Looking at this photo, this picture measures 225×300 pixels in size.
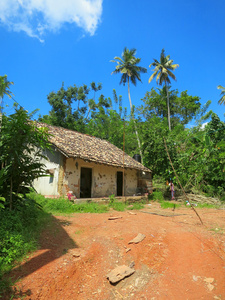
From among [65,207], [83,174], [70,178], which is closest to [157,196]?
[83,174]

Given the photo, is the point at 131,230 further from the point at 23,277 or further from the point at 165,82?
the point at 165,82

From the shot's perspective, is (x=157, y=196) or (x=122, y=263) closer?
(x=122, y=263)

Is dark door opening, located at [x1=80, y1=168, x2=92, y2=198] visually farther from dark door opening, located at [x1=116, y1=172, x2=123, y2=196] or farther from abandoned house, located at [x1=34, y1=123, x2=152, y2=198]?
dark door opening, located at [x1=116, y1=172, x2=123, y2=196]

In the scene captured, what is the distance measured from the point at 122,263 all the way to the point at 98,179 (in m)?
7.48

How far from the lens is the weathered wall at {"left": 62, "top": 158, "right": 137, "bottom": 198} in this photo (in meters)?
9.90

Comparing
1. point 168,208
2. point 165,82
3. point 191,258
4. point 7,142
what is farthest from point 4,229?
point 165,82

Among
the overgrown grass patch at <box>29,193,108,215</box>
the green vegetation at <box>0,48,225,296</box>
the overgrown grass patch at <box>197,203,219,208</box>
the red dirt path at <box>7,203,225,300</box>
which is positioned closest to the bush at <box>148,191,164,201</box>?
the green vegetation at <box>0,48,225,296</box>

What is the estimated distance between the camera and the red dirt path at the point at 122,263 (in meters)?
3.35

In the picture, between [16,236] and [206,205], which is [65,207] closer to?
[16,236]

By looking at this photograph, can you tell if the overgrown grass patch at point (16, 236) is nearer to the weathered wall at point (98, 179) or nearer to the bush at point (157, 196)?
the weathered wall at point (98, 179)

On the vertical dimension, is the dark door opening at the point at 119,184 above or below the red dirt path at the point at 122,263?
above

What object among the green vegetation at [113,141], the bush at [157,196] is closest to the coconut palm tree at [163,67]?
the green vegetation at [113,141]

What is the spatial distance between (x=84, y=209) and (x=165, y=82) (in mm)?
23179

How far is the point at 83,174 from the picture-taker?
13.7m
